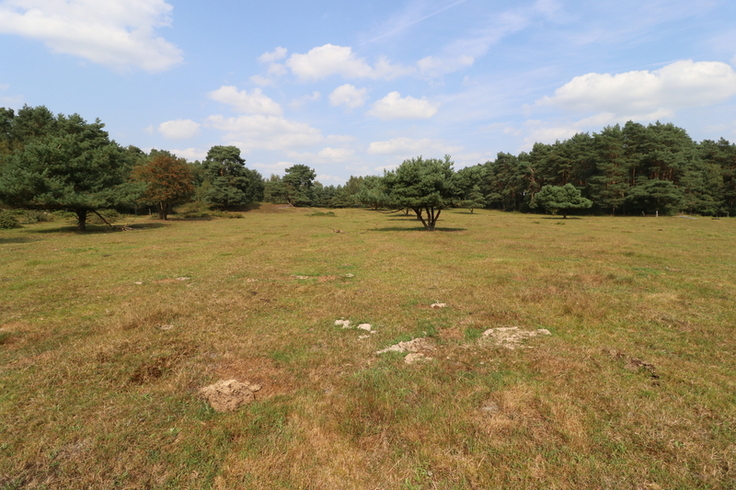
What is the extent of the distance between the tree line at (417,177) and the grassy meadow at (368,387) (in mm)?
22589

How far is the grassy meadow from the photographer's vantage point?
3.60 m

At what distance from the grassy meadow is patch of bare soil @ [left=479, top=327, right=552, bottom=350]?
0.24m

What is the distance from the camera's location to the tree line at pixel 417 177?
1191 inches

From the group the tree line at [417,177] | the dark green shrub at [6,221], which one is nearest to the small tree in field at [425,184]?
the tree line at [417,177]

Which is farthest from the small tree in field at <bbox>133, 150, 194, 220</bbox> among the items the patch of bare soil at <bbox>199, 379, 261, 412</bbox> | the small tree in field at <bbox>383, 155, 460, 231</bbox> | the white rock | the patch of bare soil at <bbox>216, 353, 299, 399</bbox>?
the patch of bare soil at <bbox>199, 379, 261, 412</bbox>

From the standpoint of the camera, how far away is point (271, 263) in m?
16.6

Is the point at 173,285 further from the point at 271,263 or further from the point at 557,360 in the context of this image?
the point at 557,360

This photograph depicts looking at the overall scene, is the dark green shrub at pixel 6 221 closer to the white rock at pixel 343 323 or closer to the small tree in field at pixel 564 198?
the white rock at pixel 343 323

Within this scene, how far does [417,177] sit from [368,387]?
92.4 ft

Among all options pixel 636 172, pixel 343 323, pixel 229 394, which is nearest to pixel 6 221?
pixel 343 323

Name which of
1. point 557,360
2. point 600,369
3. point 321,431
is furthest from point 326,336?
point 600,369

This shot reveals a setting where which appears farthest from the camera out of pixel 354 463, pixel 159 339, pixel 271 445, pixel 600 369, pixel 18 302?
pixel 18 302

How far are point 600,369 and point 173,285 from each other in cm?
1337

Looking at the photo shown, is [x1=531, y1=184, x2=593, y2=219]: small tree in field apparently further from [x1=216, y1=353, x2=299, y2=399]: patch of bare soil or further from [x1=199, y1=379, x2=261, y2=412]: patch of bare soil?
[x1=199, y1=379, x2=261, y2=412]: patch of bare soil
